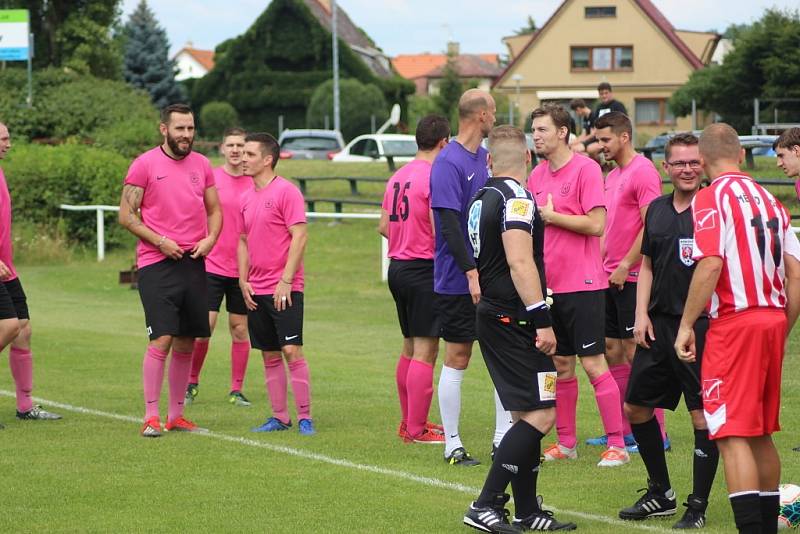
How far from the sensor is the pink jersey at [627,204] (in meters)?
9.07

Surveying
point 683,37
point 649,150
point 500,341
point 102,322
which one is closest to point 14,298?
point 500,341

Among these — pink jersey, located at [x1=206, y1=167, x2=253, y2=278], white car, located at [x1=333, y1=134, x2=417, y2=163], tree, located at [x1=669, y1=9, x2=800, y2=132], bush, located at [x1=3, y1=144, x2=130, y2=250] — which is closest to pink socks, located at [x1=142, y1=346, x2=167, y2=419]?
pink jersey, located at [x1=206, y1=167, x2=253, y2=278]

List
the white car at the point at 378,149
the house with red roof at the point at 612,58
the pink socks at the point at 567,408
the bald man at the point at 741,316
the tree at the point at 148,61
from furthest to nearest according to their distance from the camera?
the tree at the point at 148,61 < the house with red roof at the point at 612,58 < the white car at the point at 378,149 < the pink socks at the point at 567,408 < the bald man at the point at 741,316

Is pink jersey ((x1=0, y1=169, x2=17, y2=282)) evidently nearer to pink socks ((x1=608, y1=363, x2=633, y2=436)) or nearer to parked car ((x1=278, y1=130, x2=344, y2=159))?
pink socks ((x1=608, y1=363, x2=633, y2=436))

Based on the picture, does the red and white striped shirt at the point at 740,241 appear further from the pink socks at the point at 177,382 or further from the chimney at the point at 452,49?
the chimney at the point at 452,49

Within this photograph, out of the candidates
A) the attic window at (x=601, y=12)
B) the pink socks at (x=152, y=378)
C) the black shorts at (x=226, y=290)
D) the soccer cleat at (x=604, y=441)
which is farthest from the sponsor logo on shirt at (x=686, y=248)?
the attic window at (x=601, y=12)

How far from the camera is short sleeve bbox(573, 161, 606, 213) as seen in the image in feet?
28.0

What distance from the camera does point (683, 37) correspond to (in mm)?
73188

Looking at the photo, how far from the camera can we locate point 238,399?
11.5 m

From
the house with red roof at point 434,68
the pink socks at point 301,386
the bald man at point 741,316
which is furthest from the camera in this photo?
the house with red roof at point 434,68

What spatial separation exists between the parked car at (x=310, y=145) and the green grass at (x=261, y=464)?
28080mm

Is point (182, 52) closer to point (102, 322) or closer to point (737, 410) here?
point (102, 322)

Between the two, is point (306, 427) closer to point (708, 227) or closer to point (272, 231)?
point (272, 231)

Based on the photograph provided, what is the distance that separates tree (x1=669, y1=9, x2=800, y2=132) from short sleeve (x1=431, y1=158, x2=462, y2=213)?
1529 inches
